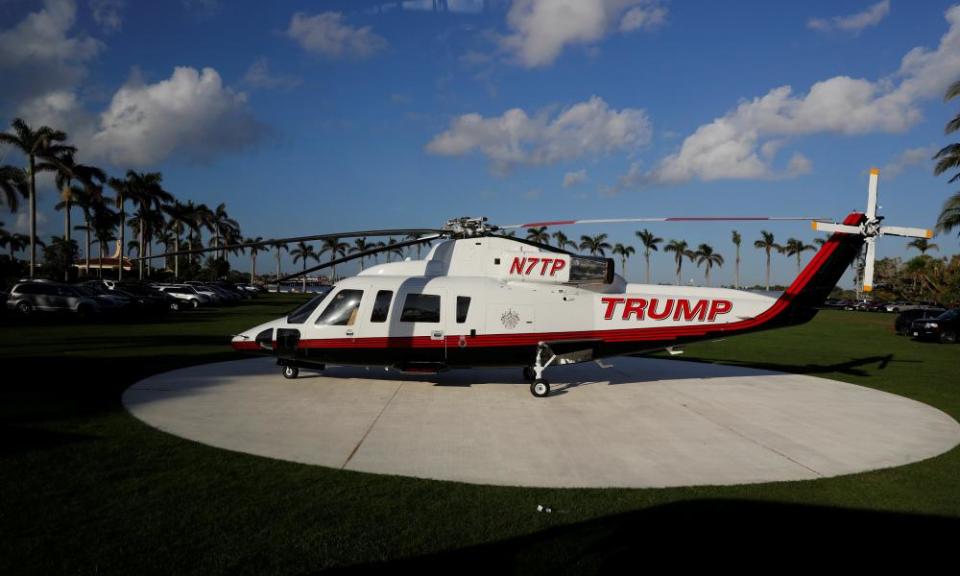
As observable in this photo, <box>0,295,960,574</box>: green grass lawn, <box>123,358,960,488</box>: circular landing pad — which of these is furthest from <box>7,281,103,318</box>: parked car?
<box>0,295,960,574</box>: green grass lawn

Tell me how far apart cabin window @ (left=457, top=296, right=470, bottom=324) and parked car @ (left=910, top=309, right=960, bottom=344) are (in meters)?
24.8

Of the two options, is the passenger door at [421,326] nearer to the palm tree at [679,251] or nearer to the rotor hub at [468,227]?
the rotor hub at [468,227]

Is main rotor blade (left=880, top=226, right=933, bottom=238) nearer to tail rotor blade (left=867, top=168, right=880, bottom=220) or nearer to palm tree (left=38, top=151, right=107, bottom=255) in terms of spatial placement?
tail rotor blade (left=867, top=168, right=880, bottom=220)

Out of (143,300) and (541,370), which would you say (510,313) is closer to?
(541,370)

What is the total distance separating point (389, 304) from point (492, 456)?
16.6 feet

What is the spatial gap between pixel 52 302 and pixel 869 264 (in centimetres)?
3097

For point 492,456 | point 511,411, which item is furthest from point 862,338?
point 492,456

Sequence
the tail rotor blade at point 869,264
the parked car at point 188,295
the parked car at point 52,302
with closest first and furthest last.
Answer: the tail rotor blade at point 869,264
the parked car at point 52,302
the parked car at point 188,295

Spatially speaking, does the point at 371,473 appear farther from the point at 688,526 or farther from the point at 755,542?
the point at 755,542

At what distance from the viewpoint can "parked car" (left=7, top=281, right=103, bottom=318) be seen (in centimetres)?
2497

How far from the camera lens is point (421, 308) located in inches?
444

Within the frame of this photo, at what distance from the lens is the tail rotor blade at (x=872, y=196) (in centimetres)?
1034

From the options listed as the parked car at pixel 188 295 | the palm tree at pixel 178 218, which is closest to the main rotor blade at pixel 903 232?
the parked car at pixel 188 295

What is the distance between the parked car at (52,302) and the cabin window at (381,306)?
20.6 meters
